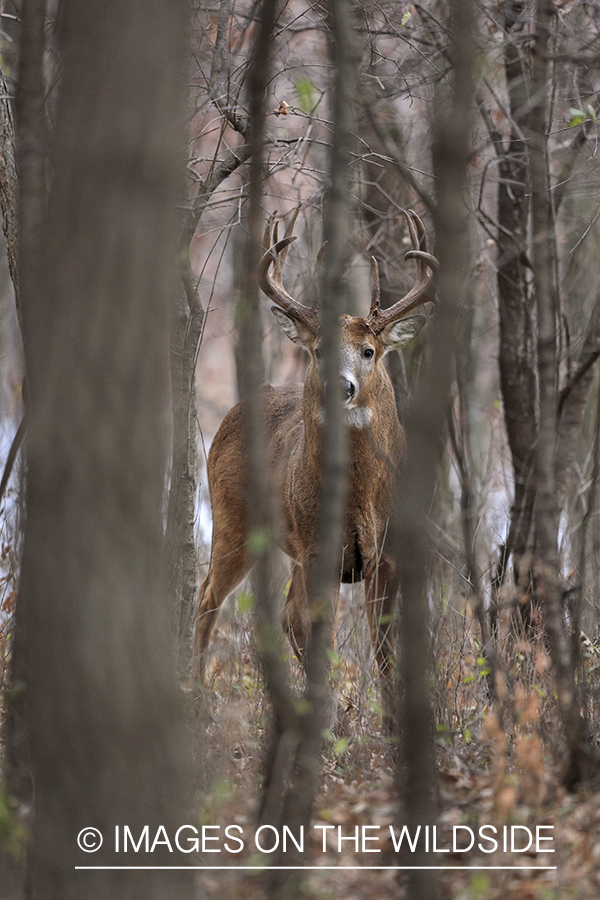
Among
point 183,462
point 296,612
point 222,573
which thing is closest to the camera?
point 183,462

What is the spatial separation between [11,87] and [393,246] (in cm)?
352

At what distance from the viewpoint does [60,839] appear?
2801 mm

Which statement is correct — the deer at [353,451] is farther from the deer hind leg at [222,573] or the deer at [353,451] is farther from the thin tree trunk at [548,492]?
the thin tree trunk at [548,492]

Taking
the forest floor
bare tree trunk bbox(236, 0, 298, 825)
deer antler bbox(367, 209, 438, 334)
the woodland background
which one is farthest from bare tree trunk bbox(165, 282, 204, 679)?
bare tree trunk bbox(236, 0, 298, 825)

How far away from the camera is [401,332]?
21.9 feet

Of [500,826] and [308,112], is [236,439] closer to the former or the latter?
[308,112]

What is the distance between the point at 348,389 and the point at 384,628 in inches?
63.2

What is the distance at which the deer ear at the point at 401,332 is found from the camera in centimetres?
662

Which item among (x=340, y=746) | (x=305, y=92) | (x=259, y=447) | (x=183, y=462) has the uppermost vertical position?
(x=305, y=92)

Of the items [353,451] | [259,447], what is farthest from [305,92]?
[259,447]

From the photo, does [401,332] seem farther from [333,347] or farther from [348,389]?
[333,347]

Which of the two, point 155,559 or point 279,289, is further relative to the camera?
point 279,289

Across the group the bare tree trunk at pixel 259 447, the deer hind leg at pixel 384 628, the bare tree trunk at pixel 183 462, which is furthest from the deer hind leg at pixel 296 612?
the bare tree trunk at pixel 259 447

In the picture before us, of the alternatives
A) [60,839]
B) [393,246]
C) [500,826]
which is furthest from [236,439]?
[60,839]
